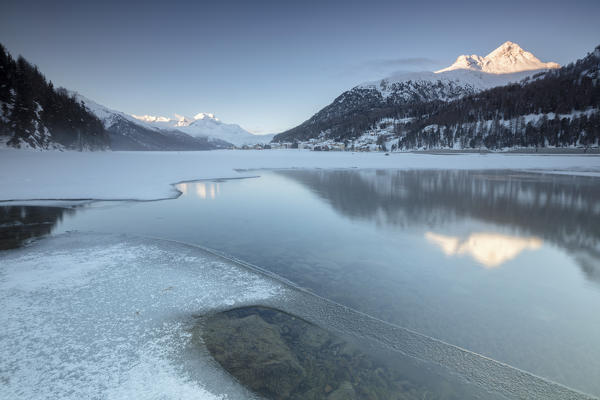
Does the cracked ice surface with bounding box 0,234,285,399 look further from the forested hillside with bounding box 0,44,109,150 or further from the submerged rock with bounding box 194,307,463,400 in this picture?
the forested hillside with bounding box 0,44,109,150

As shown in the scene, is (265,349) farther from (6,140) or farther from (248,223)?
(6,140)

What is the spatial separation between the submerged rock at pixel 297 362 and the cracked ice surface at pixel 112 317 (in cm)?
25

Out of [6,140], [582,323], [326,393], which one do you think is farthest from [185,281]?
[6,140]

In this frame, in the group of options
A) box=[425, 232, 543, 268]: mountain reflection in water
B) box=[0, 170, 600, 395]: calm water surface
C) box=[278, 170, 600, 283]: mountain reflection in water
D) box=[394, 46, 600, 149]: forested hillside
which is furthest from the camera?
box=[394, 46, 600, 149]: forested hillside

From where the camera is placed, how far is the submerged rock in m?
2.89

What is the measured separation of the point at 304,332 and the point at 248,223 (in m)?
6.43

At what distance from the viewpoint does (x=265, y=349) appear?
355cm

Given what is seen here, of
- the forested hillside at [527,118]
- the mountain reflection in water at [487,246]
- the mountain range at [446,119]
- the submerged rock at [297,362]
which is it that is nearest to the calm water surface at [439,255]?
the mountain reflection in water at [487,246]

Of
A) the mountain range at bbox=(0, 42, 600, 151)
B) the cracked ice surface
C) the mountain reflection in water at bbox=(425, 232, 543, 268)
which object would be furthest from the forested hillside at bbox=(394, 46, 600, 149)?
the cracked ice surface

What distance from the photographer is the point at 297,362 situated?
3.33m

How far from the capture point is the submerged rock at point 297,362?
9.49ft

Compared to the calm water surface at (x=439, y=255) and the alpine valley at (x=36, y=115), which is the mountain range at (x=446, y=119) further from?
the calm water surface at (x=439, y=255)

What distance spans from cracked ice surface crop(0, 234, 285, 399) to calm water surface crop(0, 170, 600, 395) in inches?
54.1

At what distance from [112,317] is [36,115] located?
62054 millimetres
